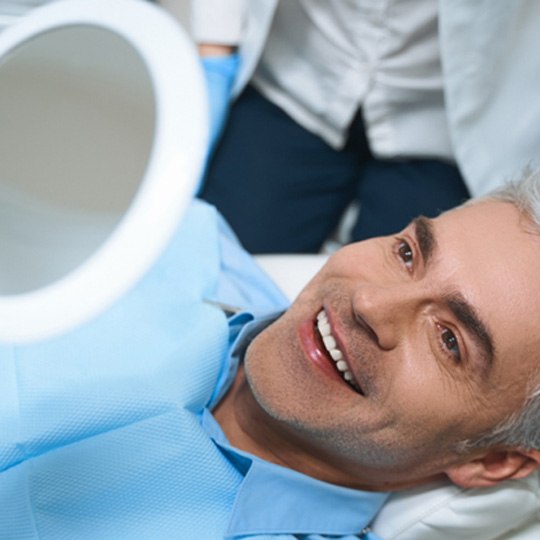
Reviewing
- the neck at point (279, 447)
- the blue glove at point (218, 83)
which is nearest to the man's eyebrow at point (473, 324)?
the neck at point (279, 447)

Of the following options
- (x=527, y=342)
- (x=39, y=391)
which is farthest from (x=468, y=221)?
(x=39, y=391)

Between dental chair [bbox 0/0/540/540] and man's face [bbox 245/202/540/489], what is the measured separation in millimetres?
336

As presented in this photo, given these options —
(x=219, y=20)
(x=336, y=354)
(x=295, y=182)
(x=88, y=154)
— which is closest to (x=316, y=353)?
(x=336, y=354)

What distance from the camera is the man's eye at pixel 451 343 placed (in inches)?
34.9

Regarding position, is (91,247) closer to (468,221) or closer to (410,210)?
(468,221)

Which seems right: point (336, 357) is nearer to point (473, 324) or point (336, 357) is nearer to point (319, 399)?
Answer: point (319, 399)

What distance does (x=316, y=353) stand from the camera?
92 cm

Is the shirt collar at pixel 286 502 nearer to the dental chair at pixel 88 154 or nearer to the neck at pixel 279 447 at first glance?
the neck at pixel 279 447

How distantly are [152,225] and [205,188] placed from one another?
94 cm

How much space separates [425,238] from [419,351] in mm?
138

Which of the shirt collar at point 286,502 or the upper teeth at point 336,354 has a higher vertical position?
the upper teeth at point 336,354

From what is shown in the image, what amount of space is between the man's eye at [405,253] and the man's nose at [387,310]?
72mm

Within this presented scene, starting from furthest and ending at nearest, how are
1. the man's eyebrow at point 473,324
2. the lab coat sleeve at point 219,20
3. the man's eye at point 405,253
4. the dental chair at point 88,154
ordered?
the lab coat sleeve at point 219,20, the man's eye at point 405,253, the man's eyebrow at point 473,324, the dental chair at point 88,154

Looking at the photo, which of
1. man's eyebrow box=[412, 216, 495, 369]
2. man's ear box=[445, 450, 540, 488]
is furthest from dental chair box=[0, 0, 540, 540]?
man's ear box=[445, 450, 540, 488]
